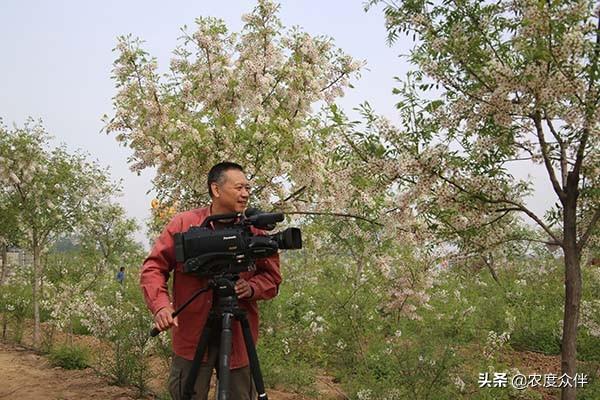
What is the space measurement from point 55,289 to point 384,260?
20.1 feet

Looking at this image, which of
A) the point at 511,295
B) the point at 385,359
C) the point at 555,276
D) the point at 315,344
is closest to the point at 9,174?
the point at 315,344

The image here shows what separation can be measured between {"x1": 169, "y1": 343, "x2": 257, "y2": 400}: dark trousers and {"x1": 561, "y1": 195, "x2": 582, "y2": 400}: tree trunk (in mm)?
2089

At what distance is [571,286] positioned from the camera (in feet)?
11.4

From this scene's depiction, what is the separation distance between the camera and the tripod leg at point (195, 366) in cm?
241

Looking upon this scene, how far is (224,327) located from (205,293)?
1.17 feet

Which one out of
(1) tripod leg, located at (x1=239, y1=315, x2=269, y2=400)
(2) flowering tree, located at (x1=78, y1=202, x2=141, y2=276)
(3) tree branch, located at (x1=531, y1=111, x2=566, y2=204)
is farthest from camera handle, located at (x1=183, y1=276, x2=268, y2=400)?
(2) flowering tree, located at (x1=78, y1=202, x2=141, y2=276)

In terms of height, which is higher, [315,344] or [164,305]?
[164,305]

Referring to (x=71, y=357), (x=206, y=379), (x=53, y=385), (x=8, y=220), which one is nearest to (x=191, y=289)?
(x=206, y=379)

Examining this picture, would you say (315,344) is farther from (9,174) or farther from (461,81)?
(9,174)

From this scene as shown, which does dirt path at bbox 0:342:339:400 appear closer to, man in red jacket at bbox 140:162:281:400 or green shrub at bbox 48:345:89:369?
green shrub at bbox 48:345:89:369

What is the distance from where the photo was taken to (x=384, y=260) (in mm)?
5906

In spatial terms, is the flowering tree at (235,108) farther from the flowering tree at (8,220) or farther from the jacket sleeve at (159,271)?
the flowering tree at (8,220)

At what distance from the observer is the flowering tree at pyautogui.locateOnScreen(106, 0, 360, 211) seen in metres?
4.51

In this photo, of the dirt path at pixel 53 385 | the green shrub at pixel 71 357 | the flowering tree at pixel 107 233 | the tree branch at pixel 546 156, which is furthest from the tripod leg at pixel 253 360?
the flowering tree at pixel 107 233
